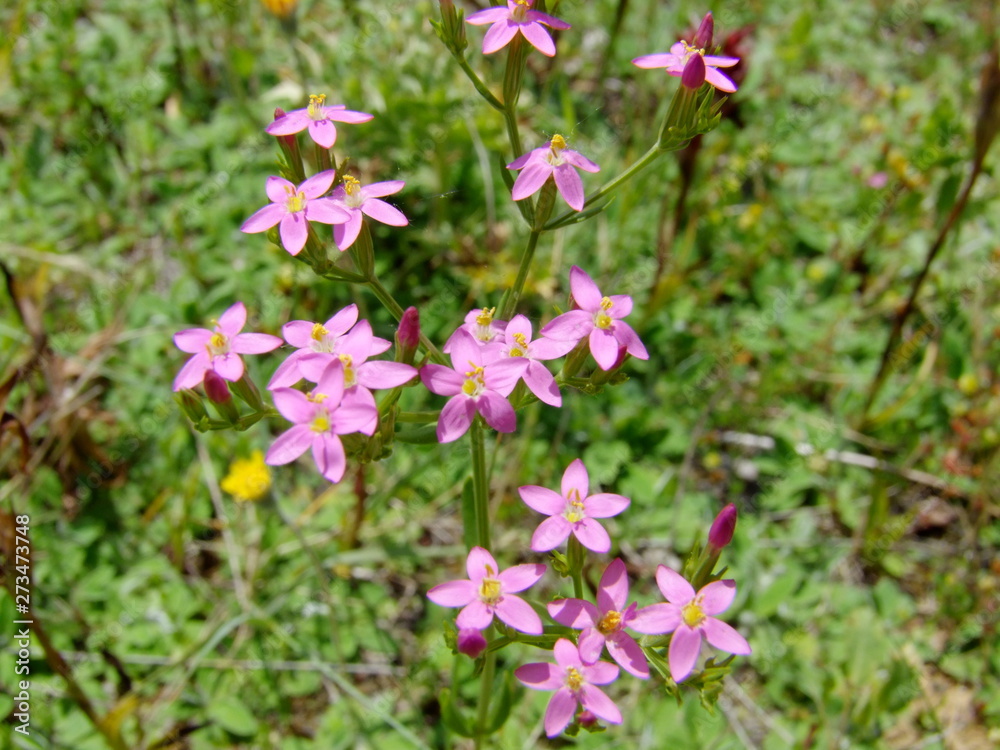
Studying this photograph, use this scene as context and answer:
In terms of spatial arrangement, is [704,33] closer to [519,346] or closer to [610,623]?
[519,346]

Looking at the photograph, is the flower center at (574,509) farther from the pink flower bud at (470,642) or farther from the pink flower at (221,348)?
the pink flower at (221,348)

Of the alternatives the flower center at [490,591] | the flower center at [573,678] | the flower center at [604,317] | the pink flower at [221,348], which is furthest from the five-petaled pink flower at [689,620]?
the pink flower at [221,348]

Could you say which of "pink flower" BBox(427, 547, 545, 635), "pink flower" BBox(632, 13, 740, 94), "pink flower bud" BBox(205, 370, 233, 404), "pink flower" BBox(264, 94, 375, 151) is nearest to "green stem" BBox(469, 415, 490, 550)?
"pink flower" BBox(427, 547, 545, 635)

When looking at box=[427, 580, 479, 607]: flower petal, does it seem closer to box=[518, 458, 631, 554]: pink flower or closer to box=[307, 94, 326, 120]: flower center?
box=[518, 458, 631, 554]: pink flower

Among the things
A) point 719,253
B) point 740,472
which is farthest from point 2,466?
point 719,253

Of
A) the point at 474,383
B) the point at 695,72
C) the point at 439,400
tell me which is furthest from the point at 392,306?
the point at 439,400

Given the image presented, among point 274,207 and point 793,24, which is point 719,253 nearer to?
point 793,24
